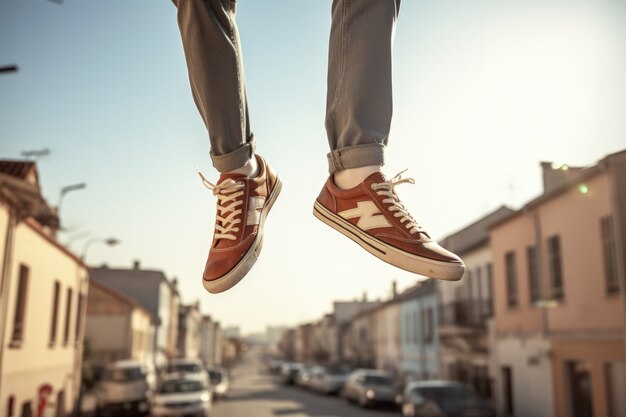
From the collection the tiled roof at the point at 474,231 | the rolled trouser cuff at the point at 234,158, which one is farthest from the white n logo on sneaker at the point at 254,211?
the tiled roof at the point at 474,231

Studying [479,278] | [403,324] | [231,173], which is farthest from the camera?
[403,324]

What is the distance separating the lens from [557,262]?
61.4ft

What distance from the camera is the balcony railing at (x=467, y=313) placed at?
25859 millimetres

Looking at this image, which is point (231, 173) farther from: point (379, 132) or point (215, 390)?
point (215, 390)

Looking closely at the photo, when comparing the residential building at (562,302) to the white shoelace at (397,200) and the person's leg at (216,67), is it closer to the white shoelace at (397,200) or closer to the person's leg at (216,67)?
the white shoelace at (397,200)


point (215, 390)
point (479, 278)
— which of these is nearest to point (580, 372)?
point (479, 278)

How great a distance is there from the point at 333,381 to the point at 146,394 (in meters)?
18.4

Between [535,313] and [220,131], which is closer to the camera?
[220,131]

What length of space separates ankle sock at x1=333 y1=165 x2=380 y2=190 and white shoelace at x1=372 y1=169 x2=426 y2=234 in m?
0.05

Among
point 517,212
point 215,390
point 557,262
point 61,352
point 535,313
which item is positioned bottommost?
point 215,390

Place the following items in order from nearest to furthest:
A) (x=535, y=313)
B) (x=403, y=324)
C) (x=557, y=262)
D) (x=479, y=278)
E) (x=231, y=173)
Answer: (x=231, y=173) → (x=557, y=262) → (x=535, y=313) → (x=479, y=278) → (x=403, y=324)

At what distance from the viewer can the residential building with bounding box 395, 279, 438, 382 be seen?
33406 mm

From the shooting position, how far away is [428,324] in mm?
34500

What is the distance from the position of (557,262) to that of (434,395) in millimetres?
5419
